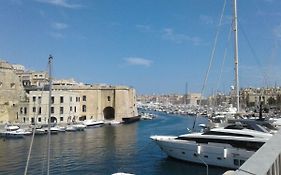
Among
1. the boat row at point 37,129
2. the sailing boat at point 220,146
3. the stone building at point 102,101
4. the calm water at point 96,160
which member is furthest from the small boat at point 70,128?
the sailing boat at point 220,146

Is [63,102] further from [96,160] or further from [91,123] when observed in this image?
[96,160]

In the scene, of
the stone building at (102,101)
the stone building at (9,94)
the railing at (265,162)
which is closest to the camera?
the railing at (265,162)

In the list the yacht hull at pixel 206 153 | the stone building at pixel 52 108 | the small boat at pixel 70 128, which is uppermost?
the stone building at pixel 52 108

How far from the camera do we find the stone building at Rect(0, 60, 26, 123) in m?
65.3

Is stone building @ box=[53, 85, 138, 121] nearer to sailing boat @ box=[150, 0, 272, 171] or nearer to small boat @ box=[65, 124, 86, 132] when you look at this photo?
small boat @ box=[65, 124, 86, 132]

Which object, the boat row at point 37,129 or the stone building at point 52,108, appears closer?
the boat row at point 37,129

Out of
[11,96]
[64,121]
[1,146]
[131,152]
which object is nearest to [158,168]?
[131,152]

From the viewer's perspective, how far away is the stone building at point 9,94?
65.3 meters

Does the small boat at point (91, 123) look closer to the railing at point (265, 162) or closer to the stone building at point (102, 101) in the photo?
the stone building at point (102, 101)

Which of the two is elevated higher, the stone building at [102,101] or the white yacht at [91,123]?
the stone building at [102,101]

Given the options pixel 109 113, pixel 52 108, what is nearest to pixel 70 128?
pixel 52 108

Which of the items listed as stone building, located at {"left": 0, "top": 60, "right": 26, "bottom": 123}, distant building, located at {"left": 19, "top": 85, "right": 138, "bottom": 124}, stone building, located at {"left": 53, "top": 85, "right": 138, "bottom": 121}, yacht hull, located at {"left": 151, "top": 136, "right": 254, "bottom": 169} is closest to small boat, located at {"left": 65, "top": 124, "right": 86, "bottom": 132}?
distant building, located at {"left": 19, "top": 85, "right": 138, "bottom": 124}

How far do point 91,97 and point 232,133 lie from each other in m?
56.4

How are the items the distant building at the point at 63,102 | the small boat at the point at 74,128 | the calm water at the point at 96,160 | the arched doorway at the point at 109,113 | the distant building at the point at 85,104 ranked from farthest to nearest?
the arched doorway at the point at 109,113, the distant building at the point at 85,104, the distant building at the point at 63,102, the small boat at the point at 74,128, the calm water at the point at 96,160
